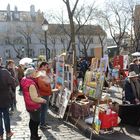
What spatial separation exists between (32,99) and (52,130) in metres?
1.90

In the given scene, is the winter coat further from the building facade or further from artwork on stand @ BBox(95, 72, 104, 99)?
the building facade

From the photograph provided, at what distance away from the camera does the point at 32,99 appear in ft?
25.4

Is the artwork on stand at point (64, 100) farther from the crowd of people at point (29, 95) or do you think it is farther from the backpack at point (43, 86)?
the crowd of people at point (29, 95)

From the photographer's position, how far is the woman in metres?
7.73

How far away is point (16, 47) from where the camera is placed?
81812mm

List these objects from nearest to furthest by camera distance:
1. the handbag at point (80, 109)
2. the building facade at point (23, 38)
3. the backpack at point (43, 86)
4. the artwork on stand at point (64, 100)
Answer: the backpack at point (43, 86) → the handbag at point (80, 109) → the artwork on stand at point (64, 100) → the building facade at point (23, 38)

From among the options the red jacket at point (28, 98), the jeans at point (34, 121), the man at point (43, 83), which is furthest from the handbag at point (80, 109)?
the red jacket at point (28, 98)

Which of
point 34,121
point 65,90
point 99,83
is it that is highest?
point 99,83

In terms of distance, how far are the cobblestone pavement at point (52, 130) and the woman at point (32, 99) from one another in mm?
632

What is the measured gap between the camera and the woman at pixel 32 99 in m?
7.73

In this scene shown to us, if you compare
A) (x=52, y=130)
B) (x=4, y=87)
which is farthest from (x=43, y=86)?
(x=4, y=87)

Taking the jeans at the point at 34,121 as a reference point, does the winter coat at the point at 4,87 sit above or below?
above

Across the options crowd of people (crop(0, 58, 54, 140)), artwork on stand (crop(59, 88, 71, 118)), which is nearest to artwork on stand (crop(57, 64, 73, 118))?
artwork on stand (crop(59, 88, 71, 118))

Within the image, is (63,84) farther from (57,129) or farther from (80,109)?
(57,129)
